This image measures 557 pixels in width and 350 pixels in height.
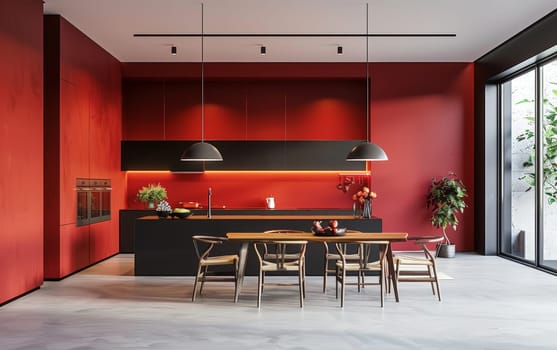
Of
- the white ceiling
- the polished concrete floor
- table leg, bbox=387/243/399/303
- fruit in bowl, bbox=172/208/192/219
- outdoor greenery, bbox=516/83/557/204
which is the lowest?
the polished concrete floor

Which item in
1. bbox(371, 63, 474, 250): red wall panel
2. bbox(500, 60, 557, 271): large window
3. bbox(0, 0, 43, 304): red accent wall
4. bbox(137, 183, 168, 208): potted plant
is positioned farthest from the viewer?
bbox(371, 63, 474, 250): red wall panel

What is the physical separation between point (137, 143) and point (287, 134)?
2.73 m

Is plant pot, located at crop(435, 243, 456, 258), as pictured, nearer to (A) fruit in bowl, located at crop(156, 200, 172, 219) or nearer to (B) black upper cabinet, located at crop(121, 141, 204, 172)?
(B) black upper cabinet, located at crop(121, 141, 204, 172)

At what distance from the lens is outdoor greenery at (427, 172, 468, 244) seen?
394 inches

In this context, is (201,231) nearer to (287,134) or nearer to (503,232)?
(287,134)

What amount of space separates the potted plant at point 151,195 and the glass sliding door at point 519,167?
232 inches

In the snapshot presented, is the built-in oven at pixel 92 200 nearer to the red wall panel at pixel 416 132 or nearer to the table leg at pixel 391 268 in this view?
the table leg at pixel 391 268

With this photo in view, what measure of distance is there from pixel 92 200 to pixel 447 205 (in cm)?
577

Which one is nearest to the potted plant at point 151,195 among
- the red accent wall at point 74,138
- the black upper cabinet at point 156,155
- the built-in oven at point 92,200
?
the black upper cabinet at point 156,155

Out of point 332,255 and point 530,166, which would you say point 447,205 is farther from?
point 332,255

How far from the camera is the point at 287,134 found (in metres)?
11.0

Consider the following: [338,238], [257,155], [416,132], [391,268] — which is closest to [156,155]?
[257,155]

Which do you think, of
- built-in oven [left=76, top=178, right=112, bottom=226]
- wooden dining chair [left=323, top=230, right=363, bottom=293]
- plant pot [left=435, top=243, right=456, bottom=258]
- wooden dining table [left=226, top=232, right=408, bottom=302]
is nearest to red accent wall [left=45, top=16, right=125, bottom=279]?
built-in oven [left=76, top=178, right=112, bottom=226]

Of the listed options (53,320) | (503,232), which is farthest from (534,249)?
(53,320)
